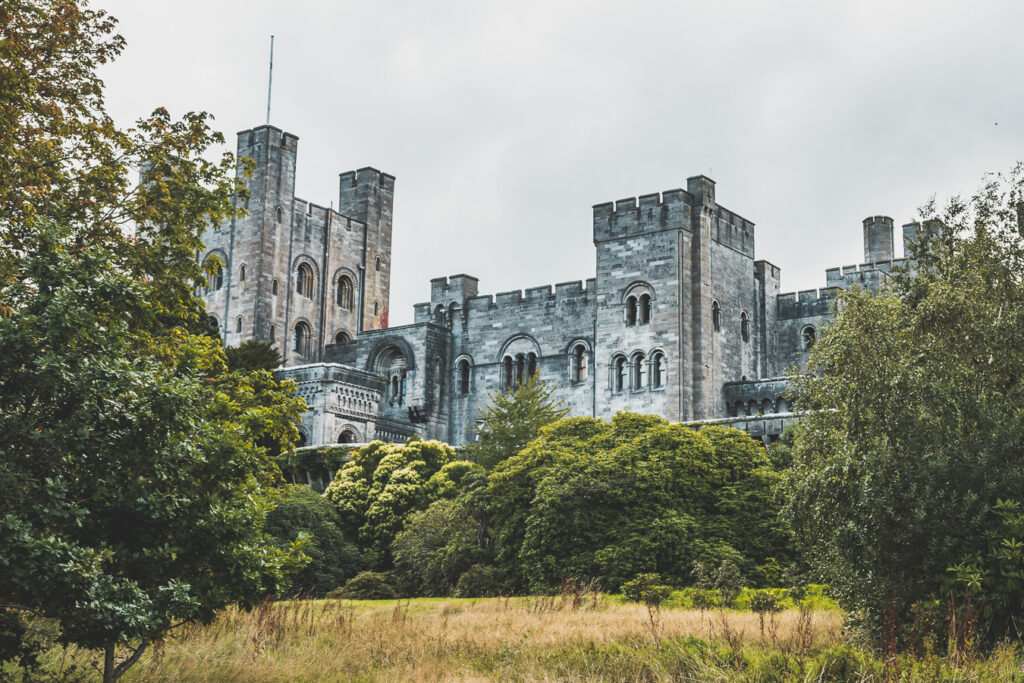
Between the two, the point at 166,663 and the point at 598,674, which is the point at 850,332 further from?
the point at 166,663

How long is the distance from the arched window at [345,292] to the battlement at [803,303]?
2213 cm

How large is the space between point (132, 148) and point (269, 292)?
3670 cm

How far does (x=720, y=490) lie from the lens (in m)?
21.5

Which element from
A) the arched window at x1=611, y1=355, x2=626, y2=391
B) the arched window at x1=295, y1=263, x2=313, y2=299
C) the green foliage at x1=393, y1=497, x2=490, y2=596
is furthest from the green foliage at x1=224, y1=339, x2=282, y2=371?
the green foliage at x1=393, y1=497, x2=490, y2=596

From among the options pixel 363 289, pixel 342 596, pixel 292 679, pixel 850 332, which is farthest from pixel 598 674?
pixel 363 289

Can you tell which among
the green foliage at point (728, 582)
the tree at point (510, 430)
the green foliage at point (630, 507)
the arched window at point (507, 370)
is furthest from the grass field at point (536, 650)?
the arched window at point (507, 370)

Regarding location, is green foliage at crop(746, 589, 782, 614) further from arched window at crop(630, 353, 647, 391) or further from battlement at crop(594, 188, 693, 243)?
battlement at crop(594, 188, 693, 243)

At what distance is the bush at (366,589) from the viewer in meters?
22.9

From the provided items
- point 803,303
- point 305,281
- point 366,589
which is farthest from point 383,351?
point 366,589

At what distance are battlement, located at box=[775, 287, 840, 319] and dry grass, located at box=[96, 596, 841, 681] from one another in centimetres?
2974

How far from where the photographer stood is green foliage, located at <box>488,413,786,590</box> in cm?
2002

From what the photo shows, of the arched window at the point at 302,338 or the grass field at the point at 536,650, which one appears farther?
the arched window at the point at 302,338

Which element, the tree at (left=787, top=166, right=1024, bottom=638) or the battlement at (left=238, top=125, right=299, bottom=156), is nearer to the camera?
the tree at (left=787, top=166, right=1024, bottom=638)

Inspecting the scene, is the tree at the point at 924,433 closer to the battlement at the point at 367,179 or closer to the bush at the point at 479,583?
the bush at the point at 479,583
